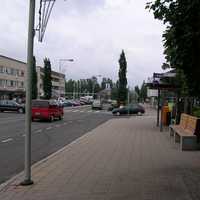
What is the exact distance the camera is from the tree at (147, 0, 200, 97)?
27.3 feet

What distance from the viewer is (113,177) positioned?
978cm

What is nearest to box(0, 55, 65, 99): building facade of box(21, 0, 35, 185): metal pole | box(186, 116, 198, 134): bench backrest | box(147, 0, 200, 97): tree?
box(186, 116, 198, 134): bench backrest

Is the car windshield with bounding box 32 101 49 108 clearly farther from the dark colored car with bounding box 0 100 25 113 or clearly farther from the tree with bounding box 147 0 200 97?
the tree with bounding box 147 0 200 97

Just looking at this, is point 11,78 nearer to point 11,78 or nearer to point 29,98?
point 11,78

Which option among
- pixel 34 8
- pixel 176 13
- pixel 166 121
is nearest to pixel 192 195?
pixel 176 13

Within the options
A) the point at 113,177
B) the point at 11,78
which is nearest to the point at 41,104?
the point at 113,177

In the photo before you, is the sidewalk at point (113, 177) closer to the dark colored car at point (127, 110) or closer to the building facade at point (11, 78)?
the dark colored car at point (127, 110)

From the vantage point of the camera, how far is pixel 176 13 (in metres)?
8.63

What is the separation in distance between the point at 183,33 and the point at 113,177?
3284 mm

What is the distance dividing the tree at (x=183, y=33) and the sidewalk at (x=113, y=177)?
2.05 m

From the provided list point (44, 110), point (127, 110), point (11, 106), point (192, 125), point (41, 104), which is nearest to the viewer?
point (192, 125)

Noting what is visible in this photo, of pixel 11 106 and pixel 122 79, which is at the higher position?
pixel 122 79

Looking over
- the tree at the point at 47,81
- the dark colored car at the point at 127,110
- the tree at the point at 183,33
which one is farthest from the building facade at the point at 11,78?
the tree at the point at 183,33

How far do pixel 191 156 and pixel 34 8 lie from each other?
6720 mm
